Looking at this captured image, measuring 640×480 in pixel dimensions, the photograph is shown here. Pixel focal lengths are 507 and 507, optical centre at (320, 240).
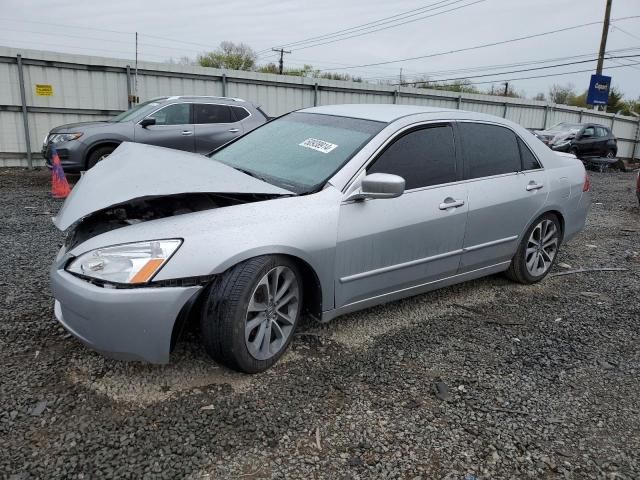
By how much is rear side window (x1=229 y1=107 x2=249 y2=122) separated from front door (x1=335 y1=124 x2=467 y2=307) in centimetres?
721

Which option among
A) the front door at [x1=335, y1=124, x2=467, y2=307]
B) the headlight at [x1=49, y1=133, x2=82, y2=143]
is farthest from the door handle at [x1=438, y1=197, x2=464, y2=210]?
the headlight at [x1=49, y1=133, x2=82, y2=143]

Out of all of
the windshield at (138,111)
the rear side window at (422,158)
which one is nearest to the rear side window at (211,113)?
the windshield at (138,111)

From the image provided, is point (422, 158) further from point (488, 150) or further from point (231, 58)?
point (231, 58)

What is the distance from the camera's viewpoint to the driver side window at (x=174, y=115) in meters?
9.66

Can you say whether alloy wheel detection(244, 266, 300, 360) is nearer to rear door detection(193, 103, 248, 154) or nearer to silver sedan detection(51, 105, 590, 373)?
silver sedan detection(51, 105, 590, 373)

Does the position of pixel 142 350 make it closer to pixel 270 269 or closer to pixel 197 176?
pixel 270 269

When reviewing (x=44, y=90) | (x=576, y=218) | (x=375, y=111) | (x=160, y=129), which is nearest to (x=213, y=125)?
(x=160, y=129)

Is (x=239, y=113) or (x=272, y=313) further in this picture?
(x=239, y=113)

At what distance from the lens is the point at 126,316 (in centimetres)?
248

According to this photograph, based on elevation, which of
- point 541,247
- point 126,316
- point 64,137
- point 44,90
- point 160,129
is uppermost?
point 44,90

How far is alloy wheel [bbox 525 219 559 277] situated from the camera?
4.61 meters

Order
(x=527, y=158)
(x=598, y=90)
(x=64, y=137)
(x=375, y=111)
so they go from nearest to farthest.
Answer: (x=375, y=111) < (x=527, y=158) < (x=64, y=137) < (x=598, y=90)

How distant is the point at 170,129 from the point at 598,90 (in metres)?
21.3

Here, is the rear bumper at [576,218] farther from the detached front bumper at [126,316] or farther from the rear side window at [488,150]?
the detached front bumper at [126,316]
